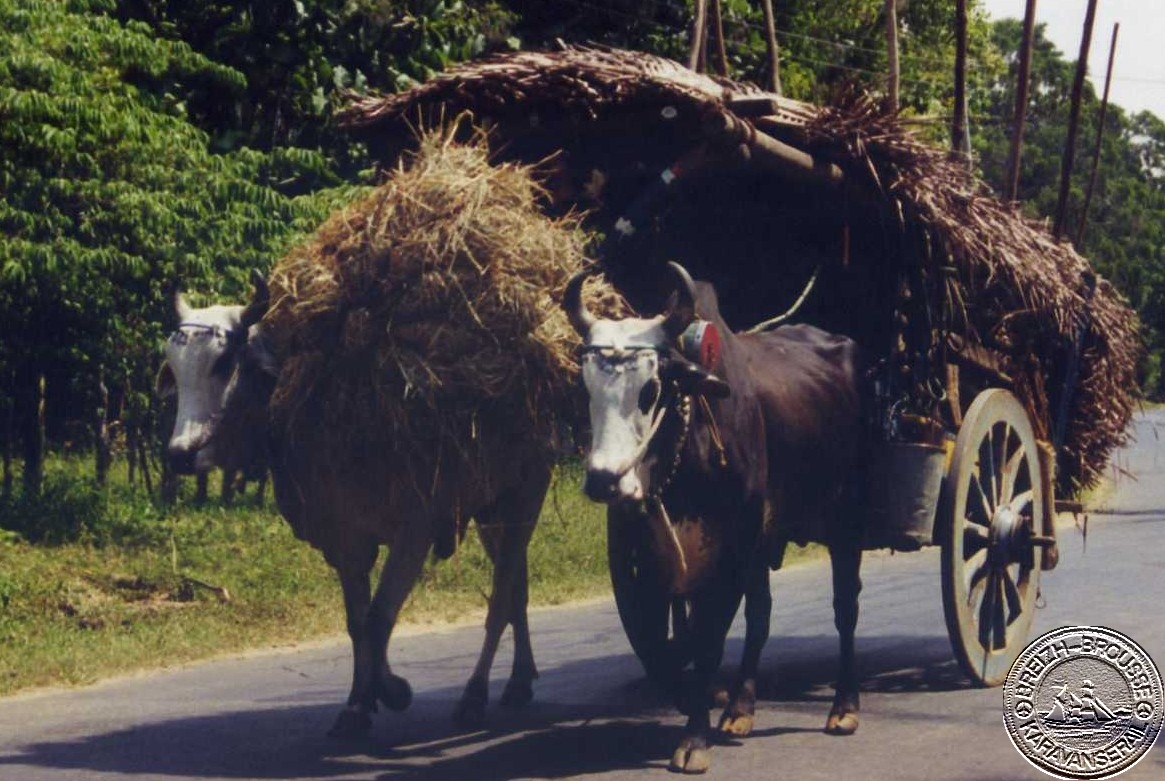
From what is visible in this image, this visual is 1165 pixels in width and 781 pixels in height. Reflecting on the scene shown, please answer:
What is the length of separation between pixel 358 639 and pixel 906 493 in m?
2.71

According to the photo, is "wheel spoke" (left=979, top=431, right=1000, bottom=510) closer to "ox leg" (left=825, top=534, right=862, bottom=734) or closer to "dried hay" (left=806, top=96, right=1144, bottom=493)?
"dried hay" (left=806, top=96, right=1144, bottom=493)

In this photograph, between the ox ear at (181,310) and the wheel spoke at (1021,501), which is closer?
the ox ear at (181,310)

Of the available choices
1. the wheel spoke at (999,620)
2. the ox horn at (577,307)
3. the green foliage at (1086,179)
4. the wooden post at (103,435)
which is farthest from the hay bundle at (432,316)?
the green foliage at (1086,179)

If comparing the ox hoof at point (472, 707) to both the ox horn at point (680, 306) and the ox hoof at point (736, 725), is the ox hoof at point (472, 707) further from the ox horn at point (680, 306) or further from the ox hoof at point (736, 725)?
the ox horn at point (680, 306)

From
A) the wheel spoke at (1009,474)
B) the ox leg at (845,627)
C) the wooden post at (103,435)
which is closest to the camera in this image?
the ox leg at (845,627)

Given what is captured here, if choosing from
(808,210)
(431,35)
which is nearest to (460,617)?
(808,210)

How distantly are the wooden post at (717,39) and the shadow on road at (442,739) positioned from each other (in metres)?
4.32

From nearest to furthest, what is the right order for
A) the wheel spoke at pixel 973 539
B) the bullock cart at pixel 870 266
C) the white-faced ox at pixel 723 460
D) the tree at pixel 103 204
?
the white-faced ox at pixel 723 460 < the bullock cart at pixel 870 266 < the wheel spoke at pixel 973 539 < the tree at pixel 103 204

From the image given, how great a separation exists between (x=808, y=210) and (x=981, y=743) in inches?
104

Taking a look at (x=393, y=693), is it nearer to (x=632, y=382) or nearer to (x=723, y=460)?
(x=723, y=460)

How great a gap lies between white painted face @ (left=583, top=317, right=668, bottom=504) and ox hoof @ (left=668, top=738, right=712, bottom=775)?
103cm

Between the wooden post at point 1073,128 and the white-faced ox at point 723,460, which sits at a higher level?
the wooden post at point 1073,128

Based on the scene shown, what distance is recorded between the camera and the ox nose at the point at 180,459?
6.75 meters

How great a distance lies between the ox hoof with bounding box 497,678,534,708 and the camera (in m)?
8.15
